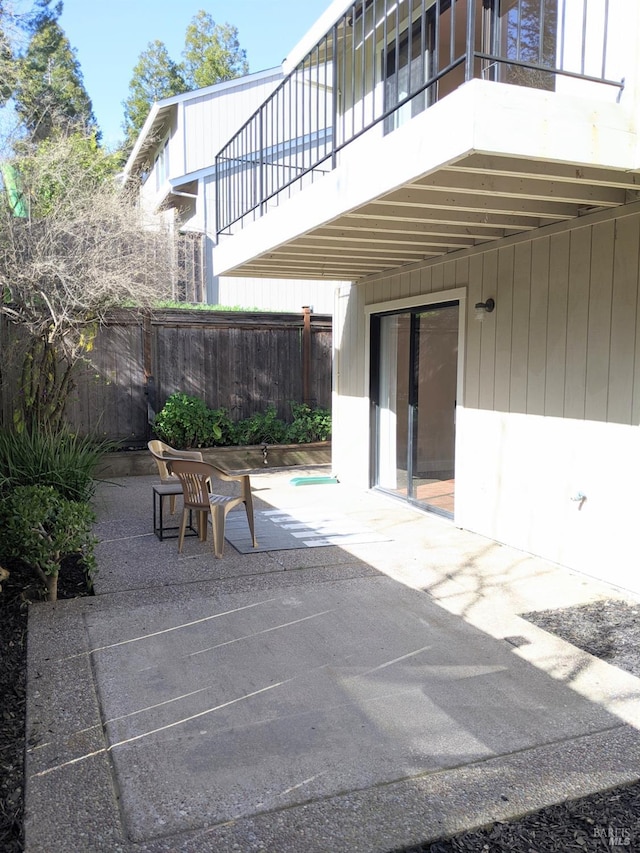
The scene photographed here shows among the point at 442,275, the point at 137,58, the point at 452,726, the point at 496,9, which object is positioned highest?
the point at 137,58

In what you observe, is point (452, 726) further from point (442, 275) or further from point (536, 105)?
point (442, 275)

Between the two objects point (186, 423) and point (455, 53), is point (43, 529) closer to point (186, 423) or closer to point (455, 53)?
point (186, 423)

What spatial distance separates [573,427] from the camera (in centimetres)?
483

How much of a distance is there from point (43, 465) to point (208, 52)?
34.0 metres

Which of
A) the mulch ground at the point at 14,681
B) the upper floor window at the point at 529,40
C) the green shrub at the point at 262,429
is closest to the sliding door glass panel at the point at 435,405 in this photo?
the upper floor window at the point at 529,40

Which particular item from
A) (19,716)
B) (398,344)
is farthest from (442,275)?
(19,716)

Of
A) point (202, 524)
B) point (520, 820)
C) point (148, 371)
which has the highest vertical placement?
point (148, 371)

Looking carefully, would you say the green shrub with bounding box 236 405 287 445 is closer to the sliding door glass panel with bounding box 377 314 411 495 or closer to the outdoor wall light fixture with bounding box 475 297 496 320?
the sliding door glass panel with bounding box 377 314 411 495

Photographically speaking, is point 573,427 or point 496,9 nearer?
point 496,9

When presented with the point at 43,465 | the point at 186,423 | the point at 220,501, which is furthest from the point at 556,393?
the point at 186,423

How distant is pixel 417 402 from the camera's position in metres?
7.02

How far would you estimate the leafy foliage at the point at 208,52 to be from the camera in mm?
32781

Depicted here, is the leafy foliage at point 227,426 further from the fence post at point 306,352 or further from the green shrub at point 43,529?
the green shrub at point 43,529

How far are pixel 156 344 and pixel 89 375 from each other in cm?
99
